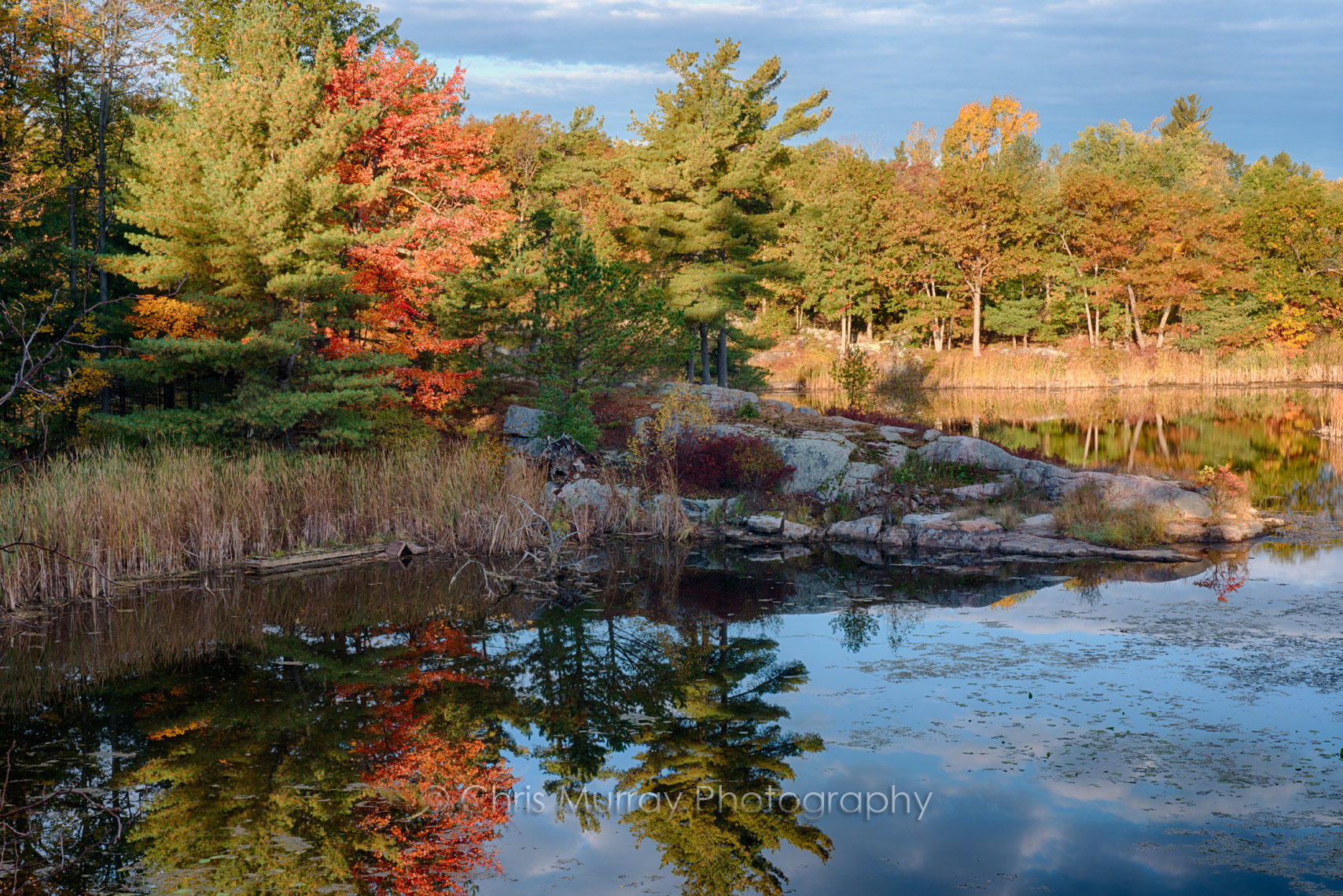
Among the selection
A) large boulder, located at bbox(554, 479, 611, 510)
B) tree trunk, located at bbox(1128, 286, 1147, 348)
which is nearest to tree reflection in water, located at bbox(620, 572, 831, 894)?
large boulder, located at bbox(554, 479, 611, 510)

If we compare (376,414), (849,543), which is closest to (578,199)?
(376,414)

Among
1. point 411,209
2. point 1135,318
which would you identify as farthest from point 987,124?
point 411,209

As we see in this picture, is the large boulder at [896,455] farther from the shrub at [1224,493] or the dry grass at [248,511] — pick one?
the shrub at [1224,493]

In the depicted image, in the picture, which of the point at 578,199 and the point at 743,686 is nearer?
the point at 743,686

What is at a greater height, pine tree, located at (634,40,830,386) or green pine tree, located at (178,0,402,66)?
green pine tree, located at (178,0,402,66)

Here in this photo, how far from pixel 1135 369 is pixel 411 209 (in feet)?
116

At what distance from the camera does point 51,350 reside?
3.34m

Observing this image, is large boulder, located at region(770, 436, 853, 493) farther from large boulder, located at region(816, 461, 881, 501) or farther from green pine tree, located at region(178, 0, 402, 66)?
green pine tree, located at region(178, 0, 402, 66)

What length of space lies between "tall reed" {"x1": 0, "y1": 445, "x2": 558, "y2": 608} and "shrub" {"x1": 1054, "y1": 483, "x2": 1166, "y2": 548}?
7.68 meters

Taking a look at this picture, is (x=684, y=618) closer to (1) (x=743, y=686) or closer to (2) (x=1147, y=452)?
(1) (x=743, y=686)

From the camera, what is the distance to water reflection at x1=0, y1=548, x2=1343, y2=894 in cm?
556

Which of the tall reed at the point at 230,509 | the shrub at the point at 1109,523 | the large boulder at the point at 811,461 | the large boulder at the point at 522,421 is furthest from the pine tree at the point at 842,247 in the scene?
the tall reed at the point at 230,509

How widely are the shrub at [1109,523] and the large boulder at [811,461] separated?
3702 mm

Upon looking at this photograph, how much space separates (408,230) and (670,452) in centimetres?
568
